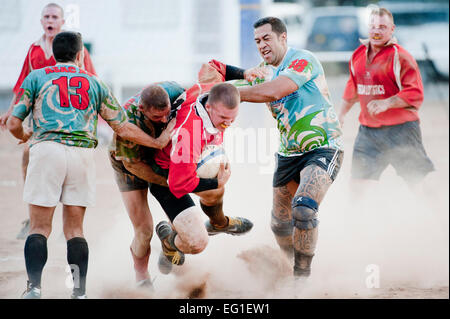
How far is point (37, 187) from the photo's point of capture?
4234 millimetres

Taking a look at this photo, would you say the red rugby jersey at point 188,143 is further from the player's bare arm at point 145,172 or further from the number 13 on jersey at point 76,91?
the number 13 on jersey at point 76,91

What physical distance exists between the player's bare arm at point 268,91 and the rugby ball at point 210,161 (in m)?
0.46

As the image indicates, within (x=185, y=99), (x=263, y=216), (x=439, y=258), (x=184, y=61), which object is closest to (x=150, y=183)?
(x=185, y=99)

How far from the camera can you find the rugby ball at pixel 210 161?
471 cm

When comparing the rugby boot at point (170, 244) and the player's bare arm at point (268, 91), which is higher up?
the player's bare arm at point (268, 91)

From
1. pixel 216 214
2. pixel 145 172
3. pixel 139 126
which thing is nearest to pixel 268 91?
pixel 139 126

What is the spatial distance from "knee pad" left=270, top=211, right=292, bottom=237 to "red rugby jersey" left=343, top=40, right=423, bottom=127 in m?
1.51

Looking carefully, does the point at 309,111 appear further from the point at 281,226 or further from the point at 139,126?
the point at 139,126

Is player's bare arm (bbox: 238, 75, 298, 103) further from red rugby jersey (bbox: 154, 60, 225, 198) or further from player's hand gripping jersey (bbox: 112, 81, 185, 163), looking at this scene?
player's hand gripping jersey (bbox: 112, 81, 185, 163)

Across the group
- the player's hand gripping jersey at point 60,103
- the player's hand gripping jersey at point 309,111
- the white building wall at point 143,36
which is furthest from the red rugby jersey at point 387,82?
the white building wall at point 143,36

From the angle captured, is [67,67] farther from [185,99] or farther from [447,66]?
[447,66]

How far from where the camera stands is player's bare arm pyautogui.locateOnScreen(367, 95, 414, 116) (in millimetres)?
5734

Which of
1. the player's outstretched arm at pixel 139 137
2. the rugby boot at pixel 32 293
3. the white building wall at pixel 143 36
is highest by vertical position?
the white building wall at pixel 143 36
